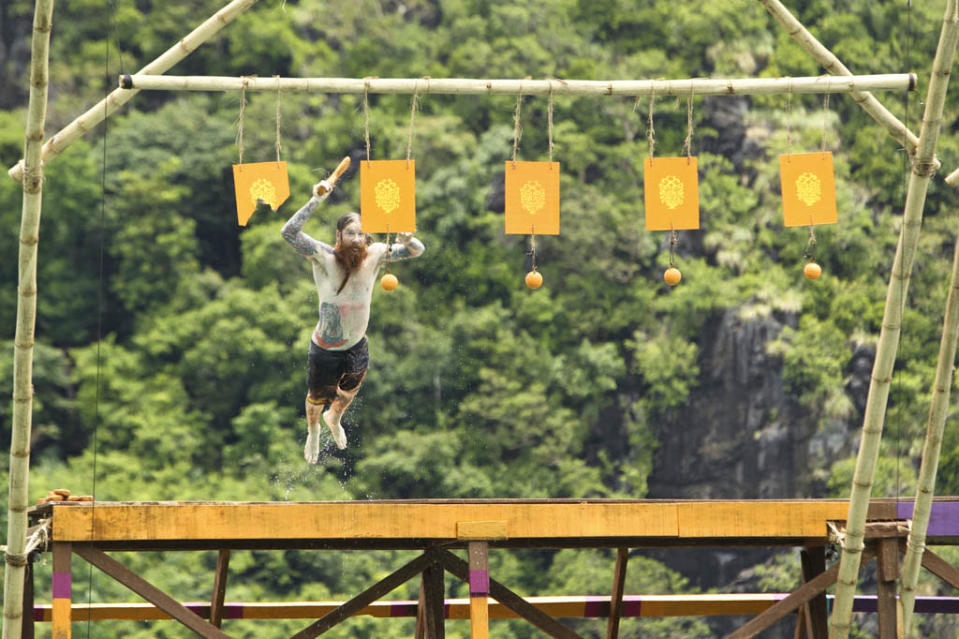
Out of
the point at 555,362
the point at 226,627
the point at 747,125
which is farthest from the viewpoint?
the point at 747,125

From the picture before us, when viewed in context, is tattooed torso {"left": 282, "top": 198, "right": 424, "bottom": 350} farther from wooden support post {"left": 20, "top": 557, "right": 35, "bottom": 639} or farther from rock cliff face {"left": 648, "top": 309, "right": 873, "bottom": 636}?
rock cliff face {"left": 648, "top": 309, "right": 873, "bottom": 636}

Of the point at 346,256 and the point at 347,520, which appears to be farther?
the point at 346,256

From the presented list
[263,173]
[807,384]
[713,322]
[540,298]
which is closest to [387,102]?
[540,298]

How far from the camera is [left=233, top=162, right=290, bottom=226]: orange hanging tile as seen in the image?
812 centimetres

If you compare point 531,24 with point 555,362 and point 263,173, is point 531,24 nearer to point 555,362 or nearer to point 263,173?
point 555,362

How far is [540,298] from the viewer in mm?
27719

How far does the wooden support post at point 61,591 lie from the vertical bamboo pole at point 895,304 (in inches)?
131

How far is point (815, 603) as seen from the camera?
771 cm

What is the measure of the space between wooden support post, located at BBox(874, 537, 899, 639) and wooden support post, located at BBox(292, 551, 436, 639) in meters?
2.07

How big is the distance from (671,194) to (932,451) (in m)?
2.25

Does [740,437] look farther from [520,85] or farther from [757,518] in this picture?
[757,518]

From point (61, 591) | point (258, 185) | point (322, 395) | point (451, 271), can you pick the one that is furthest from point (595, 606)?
point (451, 271)

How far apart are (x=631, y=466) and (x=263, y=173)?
20.1m

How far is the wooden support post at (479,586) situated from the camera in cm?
692
